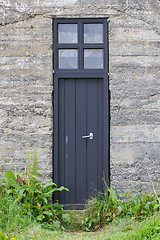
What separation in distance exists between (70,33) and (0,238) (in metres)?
3.53

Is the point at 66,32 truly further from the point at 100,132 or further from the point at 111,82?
the point at 100,132

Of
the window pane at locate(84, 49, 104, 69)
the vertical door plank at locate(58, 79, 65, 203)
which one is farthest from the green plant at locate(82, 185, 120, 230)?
the window pane at locate(84, 49, 104, 69)

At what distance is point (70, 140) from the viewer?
213 inches

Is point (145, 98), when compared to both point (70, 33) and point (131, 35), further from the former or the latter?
point (70, 33)

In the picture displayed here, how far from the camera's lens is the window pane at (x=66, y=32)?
17.9 ft

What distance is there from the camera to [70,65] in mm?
5457

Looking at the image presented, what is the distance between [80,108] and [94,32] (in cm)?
136

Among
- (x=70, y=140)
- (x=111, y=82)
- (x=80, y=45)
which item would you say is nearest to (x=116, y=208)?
(x=70, y=140)

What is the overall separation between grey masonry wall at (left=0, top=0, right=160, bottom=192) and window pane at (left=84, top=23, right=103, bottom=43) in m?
0.18

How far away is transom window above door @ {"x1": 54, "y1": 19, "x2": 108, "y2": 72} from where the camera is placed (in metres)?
5.42

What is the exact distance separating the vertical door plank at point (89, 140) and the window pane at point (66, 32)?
0.83 meters

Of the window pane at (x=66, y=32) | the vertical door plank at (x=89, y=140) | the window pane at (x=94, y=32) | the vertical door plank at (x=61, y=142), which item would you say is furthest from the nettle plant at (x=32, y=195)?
the window pane at (x=94, y=32)

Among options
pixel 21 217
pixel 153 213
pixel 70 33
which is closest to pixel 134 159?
pixel 153 213

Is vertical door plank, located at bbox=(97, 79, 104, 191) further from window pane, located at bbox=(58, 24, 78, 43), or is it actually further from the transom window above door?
window pane, located at bbox=(58, 24, 78, 43)
